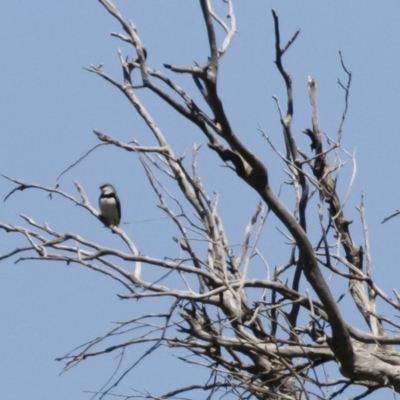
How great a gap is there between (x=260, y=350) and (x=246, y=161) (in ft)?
3.75

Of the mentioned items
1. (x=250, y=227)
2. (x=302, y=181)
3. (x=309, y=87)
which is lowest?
(x=302, y=181)

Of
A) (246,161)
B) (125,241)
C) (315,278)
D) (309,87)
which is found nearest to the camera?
(246,161)

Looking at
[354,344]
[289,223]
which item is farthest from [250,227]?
[289,223]

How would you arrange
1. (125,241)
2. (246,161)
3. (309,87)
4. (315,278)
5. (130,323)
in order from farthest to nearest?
(309,87)
(125,241)
(130,323)
(315,278)
(246,161)

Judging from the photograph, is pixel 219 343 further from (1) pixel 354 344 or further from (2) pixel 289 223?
(2) pixel 289 223

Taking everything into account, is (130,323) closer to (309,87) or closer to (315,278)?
(315,278)

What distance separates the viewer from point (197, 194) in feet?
19.1

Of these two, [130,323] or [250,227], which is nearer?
[130,323]

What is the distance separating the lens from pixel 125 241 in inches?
211

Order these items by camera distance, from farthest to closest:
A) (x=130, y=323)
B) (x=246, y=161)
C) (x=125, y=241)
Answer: (x=125, y=241) < (x=130, y=323) < (x=246, y=161)

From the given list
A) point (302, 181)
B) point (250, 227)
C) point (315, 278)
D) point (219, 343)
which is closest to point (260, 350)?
point (219, 343)

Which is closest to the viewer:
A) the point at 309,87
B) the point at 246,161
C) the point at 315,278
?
the point at 246,161

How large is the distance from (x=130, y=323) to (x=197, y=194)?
4.56ft

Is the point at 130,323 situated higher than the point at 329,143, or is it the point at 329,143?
the point at 329,143
